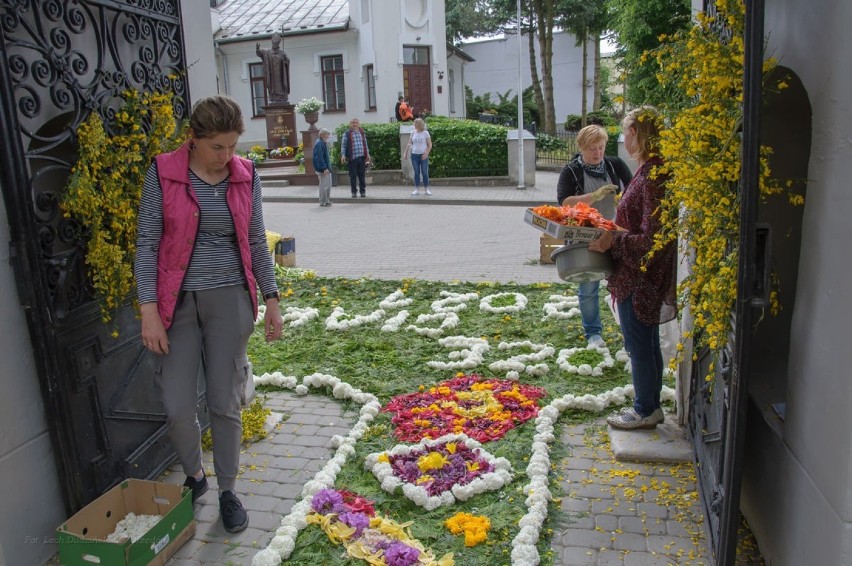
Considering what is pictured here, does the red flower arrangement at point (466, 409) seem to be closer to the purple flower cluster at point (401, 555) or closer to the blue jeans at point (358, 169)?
the purple flower cluster at point (401, 555)

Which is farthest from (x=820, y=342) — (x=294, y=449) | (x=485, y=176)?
(x=485, y=176)

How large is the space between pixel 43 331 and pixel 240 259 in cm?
95

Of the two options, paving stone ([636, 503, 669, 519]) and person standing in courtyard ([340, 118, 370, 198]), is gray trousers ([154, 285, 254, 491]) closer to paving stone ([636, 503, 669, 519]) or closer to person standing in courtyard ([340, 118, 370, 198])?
paving stone ([636, 503, 669, 519])

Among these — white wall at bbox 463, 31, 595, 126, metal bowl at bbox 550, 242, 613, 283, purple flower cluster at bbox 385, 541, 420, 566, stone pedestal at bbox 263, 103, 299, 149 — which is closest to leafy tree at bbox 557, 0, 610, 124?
stone pedestal at bbox 263, 103, 299, 149

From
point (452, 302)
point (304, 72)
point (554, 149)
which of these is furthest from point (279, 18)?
point (452, 302)

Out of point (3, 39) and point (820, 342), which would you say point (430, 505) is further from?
point (3, 39)

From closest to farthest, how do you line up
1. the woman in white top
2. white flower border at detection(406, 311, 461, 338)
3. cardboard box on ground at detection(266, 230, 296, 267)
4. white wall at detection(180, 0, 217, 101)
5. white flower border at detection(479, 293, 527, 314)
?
white wall at detection(180, 0, 217, 101) < white flower border at detection(406, 311, 461, 338) < white flower border at detection(479, 293, 527, 314) < cardboard box on ground at detection(266, 230, 296, 267) < the woman in white top

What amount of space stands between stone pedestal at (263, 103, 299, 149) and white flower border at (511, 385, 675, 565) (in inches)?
978

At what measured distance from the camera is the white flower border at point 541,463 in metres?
3.24

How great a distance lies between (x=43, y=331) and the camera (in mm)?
3266

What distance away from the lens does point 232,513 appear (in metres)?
3.59

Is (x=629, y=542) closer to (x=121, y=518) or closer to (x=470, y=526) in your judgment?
(x=470, y=526)

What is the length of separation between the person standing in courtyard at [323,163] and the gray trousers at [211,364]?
13780 mm

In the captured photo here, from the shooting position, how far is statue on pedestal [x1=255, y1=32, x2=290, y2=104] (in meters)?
27.1
